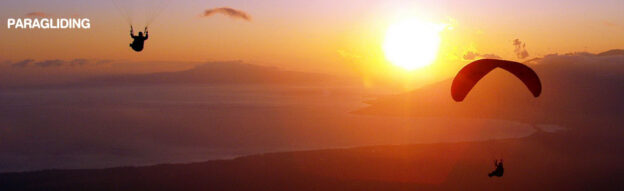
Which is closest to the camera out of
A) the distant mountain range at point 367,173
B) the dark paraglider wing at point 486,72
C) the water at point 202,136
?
the dark paraglider wing at point 486,72

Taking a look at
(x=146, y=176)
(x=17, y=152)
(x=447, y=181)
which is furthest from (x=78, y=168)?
(x=447, y=181)

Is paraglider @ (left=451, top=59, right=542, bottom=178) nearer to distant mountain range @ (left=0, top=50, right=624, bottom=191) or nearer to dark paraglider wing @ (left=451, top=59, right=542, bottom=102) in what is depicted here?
dark paraglider wing @ (left=451, top=59, right=542, bottom=102)

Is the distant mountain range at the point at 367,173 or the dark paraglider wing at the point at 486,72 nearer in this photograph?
the dark paraglider wing at the point at 486,72

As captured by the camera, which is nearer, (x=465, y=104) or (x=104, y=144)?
(x=104, y=144)

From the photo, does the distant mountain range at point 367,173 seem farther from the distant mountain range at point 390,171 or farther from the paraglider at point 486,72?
the paraglider at point 486,72

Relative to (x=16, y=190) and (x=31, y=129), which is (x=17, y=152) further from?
(x=31, y=129)

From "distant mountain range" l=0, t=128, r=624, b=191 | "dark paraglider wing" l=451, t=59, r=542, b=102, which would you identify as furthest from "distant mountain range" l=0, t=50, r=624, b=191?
"dark paraglider wing" l=451, t=59, r=542, b=102

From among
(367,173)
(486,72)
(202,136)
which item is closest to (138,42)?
(486,72)

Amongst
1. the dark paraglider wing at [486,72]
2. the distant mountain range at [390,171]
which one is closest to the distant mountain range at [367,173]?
the distant mountain range at [390,171]

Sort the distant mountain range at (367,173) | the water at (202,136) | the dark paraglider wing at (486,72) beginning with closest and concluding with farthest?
the dark paraglider wing at (486,72) → the distant mountain range at (367,173) → the water at (202,136)
